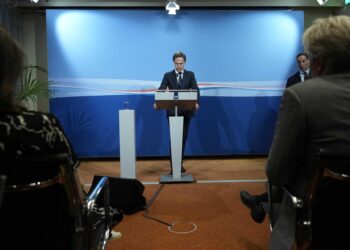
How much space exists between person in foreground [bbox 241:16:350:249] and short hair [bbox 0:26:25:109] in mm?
995

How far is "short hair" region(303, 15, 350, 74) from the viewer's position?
1304 millimetres

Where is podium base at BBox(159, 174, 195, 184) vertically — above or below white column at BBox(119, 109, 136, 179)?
below

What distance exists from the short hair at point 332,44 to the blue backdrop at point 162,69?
15.7ft

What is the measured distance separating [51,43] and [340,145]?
5.66 meters

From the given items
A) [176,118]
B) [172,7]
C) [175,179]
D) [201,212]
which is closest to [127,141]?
[176,118]

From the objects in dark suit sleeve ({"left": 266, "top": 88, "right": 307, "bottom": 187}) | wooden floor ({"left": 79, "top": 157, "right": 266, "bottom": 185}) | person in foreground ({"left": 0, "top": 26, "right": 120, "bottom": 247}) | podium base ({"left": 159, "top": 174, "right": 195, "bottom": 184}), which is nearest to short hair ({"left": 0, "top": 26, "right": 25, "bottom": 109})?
person in foreground ({"left": 0, "top": 26, "right": 120, "bottom": 247})

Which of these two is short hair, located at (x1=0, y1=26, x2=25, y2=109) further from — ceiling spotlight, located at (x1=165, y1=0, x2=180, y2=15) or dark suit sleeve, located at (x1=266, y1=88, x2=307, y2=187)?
ceiling spotlight, located at (x1=165, y1=0, x2=180, y2=15)

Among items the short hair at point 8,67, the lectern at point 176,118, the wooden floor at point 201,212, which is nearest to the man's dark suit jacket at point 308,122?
the short hair at point 8,67

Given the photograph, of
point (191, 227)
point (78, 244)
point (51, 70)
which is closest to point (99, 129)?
point (51, 70)

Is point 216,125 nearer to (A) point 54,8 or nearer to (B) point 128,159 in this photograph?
(B) point 128,159

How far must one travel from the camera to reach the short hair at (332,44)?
1.30 meters

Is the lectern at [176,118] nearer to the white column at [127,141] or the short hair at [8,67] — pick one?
the white column at [127,141]

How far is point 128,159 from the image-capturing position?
414cm

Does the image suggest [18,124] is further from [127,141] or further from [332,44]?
[127,141]
